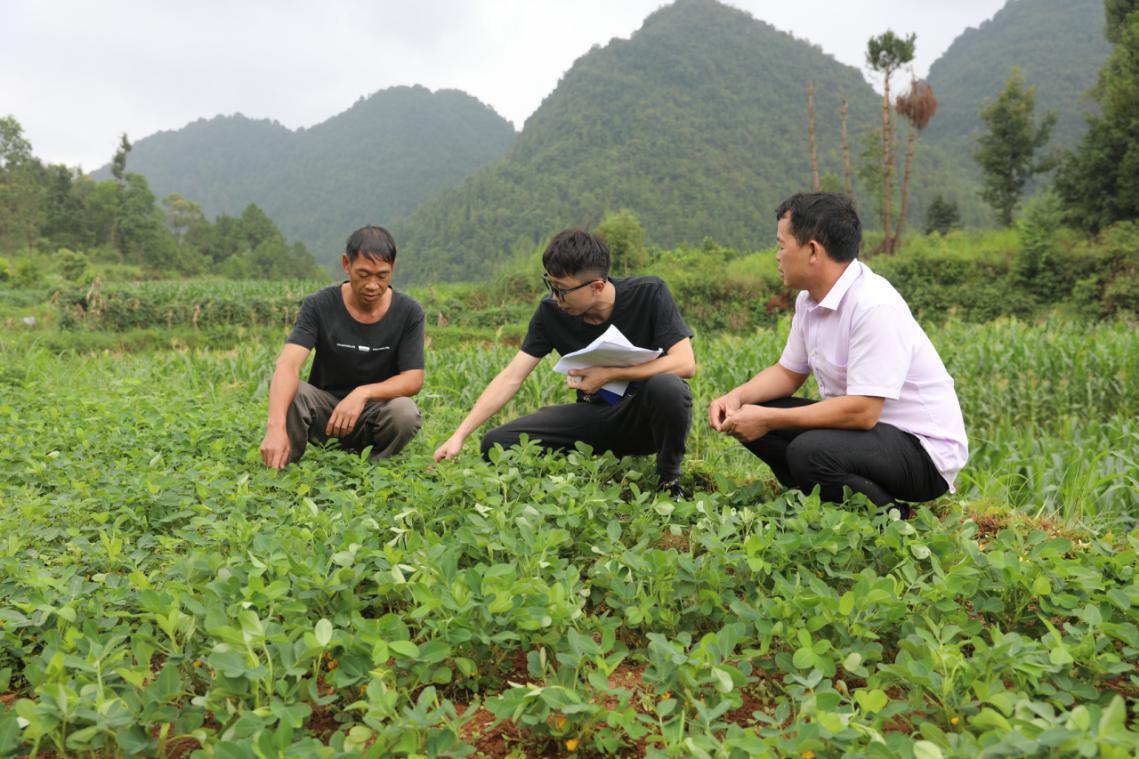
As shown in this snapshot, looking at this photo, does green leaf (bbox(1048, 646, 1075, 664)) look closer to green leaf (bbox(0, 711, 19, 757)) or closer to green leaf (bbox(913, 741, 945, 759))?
green leaf (bbox(913, 741, 945, 759))

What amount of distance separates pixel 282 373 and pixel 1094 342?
7.50 metres

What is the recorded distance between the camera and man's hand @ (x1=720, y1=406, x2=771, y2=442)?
3250 mm

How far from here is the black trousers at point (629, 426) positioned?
3.59m

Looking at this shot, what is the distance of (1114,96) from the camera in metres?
19.9

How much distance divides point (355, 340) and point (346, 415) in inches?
20.6

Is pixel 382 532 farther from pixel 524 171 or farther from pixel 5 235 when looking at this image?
pixel 524 171

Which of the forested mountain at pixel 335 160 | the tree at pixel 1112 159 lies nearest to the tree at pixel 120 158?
the forested mountain at pixel 335 160

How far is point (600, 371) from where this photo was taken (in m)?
3.75

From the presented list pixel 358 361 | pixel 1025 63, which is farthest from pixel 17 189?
pixel 1025 63

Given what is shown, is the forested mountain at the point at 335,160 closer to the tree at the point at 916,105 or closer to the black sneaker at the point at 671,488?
the tree at the point at 916,105

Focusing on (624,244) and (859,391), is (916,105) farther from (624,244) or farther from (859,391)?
(859,391)

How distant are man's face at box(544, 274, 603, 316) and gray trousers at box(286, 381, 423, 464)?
1.21 m

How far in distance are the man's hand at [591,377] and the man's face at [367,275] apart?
111 centimetres

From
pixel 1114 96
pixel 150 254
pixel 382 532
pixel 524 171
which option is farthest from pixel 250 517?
pixel 524 171
